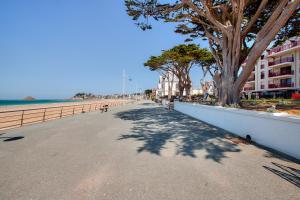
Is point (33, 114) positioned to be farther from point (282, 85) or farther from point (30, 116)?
point (282, 85)

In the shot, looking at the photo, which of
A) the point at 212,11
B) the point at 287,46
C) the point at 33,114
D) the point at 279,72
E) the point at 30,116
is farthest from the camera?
the point at 279,72

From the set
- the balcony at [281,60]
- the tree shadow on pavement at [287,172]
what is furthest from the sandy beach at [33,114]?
the balcony at [281,60]

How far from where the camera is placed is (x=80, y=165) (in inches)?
172

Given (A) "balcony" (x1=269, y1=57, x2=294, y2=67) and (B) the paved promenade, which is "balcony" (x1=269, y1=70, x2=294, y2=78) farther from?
(B) the paved promenade

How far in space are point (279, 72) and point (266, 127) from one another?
4133 centimetres

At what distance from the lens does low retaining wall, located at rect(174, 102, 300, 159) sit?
4816 mm

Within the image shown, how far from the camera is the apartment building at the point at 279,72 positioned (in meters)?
35.0

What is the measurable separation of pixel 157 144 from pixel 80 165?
2.65 metres

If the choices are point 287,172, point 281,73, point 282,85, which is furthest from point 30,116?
point 281,73

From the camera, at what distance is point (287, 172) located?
12.8ft

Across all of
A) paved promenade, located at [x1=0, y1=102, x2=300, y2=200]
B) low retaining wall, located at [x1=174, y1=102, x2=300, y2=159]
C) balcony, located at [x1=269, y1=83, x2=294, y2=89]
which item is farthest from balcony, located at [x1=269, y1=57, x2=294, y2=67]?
paved promenade, located at [x1=0, y1=102, x2=300, y2=200]

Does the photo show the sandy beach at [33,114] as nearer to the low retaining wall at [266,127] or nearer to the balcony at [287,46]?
the low retaining wall at [266,127]

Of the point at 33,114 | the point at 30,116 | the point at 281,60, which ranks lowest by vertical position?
the point at 30,116

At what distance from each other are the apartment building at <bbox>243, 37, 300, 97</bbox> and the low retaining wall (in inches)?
1249
